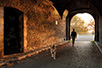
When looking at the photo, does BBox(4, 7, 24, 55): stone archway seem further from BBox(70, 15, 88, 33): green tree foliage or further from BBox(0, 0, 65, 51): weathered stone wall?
BBox(70, 15, 88, 33): green tree foliage

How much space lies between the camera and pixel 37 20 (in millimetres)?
7316

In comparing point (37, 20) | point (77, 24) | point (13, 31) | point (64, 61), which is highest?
point (77, 24)

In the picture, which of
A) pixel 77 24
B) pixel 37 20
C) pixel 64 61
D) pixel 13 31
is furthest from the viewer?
pixel 77 24

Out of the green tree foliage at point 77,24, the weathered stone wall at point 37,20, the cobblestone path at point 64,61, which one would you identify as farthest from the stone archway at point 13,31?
the green tree foliage at point 77,24

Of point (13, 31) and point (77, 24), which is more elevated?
point (77, 24)

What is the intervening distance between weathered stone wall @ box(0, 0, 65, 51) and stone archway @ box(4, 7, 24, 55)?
40 cm

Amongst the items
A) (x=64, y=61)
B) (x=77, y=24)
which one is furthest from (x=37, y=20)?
(x=77, y=24)

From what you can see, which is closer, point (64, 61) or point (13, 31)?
point (64, 61)

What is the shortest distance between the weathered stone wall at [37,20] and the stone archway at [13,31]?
397 millimetres

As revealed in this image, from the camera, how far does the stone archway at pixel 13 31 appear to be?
561 cm

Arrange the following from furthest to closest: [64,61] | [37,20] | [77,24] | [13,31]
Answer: [77,24] → [37,20] → [13,31] → [64,61]

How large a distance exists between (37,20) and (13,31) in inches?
84.4

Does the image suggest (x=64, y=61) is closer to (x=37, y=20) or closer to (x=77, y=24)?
(x=37, y=20)

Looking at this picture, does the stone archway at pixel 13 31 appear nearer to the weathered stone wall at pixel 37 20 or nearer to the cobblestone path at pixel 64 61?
the weathered stone wall at pixel 37 20
